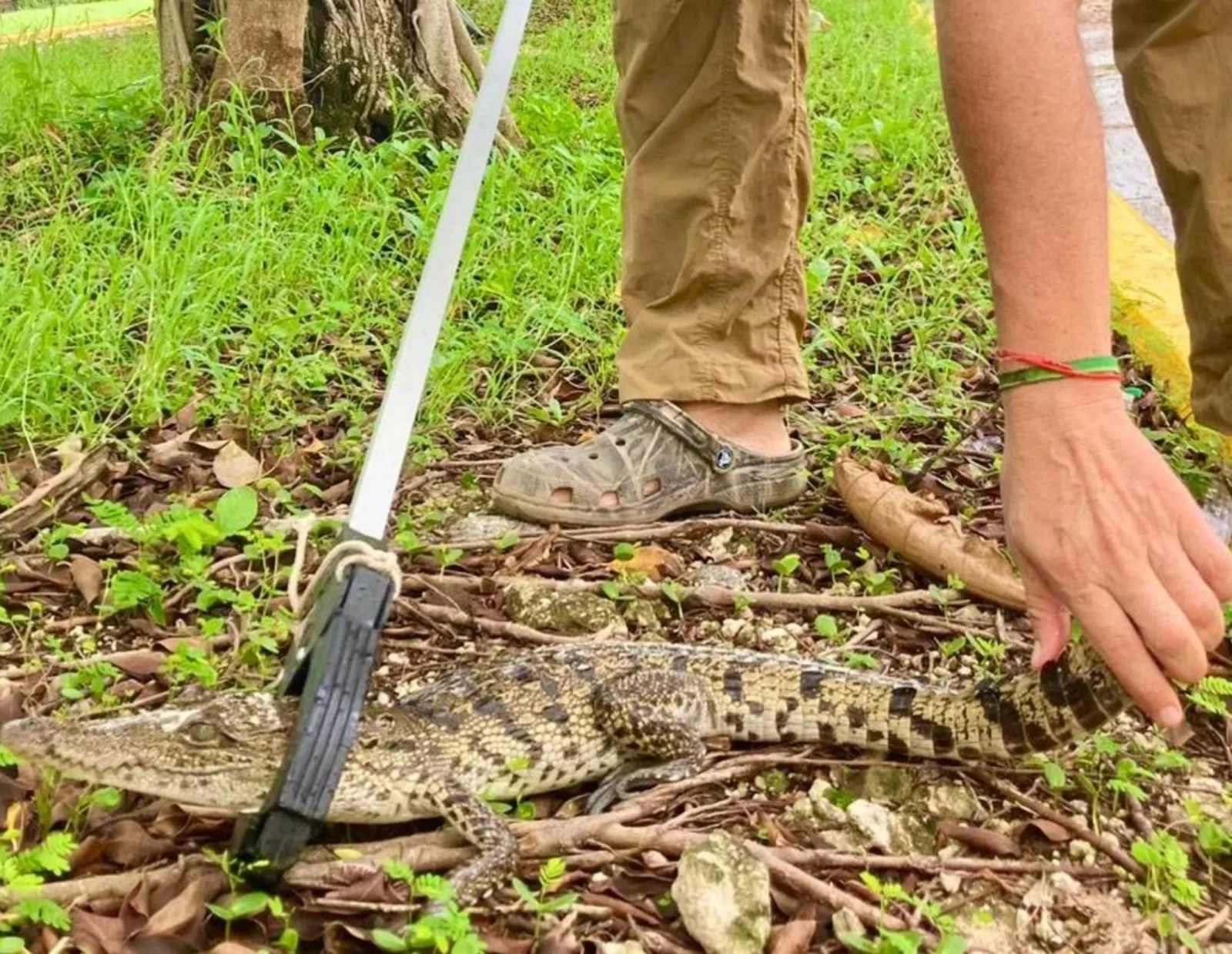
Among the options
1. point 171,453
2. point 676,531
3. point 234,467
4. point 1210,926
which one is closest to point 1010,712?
point 1210,926

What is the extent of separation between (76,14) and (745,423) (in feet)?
35.4

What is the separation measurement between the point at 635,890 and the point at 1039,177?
3.94 ft

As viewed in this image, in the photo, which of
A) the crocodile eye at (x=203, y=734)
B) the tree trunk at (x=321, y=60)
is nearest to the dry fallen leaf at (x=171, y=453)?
the crocodile eye at (x=203, y=734)

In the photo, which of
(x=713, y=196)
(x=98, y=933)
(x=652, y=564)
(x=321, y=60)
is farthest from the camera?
(x=321, y=60)

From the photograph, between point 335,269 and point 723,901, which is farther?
point 335,269

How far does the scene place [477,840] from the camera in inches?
78.3

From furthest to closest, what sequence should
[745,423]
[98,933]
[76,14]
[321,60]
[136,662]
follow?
[76,14] < [321,60] < [745,423] < [136,662] < [98,933]

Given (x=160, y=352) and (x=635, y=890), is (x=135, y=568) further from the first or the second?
(x=635, y=890)

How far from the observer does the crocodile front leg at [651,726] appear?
7.57ft

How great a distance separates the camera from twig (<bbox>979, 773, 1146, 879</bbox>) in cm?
206

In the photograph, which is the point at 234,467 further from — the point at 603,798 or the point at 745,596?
the point at 603,798

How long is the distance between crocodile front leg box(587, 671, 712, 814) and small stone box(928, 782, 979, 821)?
42cm

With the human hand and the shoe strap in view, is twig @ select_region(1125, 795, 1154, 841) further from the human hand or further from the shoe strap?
the shoe strap

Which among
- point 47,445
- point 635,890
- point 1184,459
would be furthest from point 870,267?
point 635,890
